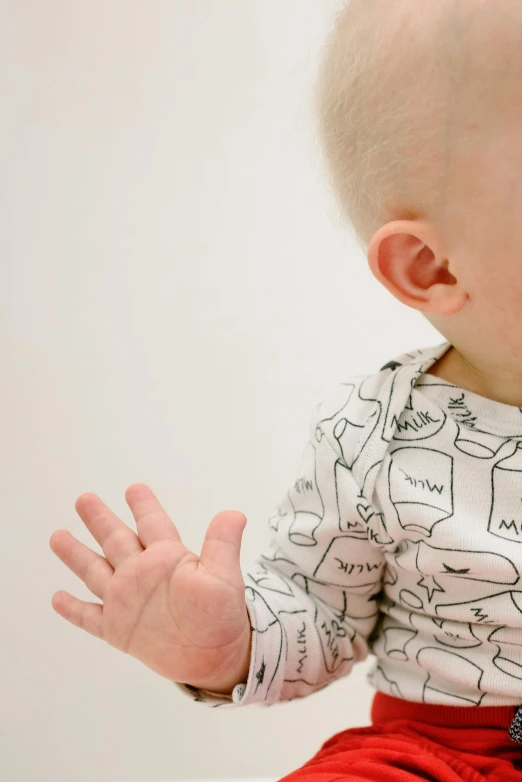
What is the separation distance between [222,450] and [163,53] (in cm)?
42

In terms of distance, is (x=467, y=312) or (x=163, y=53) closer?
(x=467, y=312)

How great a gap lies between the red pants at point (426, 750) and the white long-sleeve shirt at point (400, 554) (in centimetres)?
1

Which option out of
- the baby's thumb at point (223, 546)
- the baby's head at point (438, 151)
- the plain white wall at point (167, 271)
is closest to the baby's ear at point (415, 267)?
the baby's head at point (438, 151)

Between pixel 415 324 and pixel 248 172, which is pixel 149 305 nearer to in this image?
pixel 248 172

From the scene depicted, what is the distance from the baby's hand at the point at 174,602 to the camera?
498mm

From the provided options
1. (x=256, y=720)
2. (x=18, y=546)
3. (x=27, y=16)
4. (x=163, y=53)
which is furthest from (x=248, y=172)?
(x=256, y=720)

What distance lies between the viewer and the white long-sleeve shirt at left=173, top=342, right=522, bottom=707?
0.51 meters

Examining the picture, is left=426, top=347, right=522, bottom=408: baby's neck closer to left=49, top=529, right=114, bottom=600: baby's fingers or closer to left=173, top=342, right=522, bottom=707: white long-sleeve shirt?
left=173, top=342, right=522, bottom=707: white long-sleeve shirt

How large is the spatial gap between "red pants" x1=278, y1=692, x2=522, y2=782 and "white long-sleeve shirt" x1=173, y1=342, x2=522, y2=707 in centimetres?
1

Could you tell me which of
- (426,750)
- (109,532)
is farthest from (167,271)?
(426,750)

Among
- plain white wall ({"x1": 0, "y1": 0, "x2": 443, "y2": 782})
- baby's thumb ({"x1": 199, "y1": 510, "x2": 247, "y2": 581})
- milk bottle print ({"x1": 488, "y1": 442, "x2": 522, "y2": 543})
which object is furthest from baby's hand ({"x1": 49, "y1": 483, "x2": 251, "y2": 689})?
plain white wall ({"x1": 0, "y1": 0, "x2": 443, "y2": 782})

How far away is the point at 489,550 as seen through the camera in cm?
50

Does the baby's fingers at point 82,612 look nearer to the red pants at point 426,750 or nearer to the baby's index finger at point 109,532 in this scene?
the baby's index finger at point 109,532

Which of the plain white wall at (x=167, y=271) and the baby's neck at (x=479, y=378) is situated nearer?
the baby's neck at (x=479, y=378)
